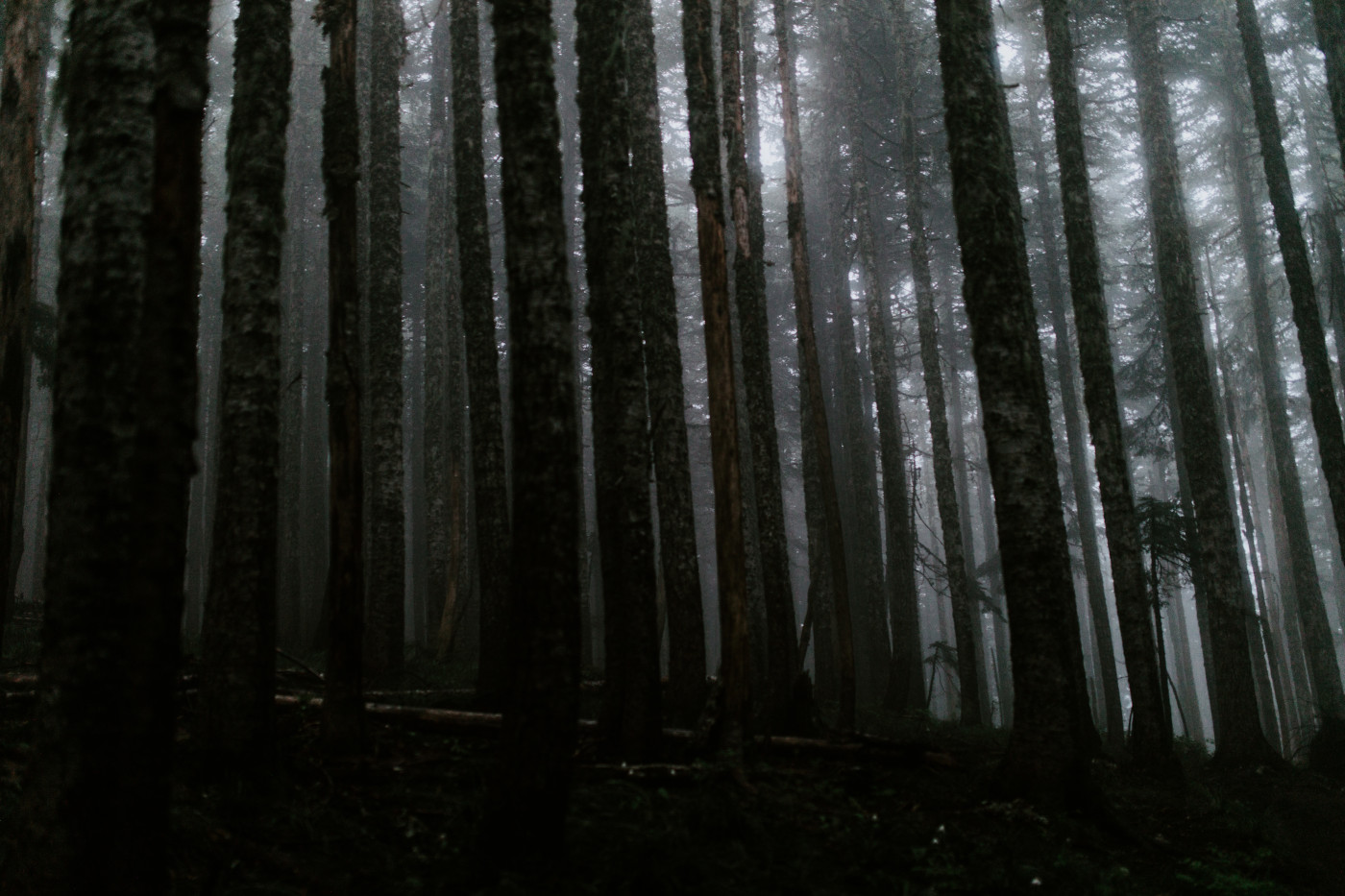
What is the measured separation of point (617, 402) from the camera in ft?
25.3

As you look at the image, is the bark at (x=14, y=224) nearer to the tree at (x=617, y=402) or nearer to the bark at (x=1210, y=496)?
the tree at (x=617, y=402)

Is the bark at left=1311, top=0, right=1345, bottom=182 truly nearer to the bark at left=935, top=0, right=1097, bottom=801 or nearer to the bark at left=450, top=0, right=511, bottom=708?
the bark at left=935, top=0, right=1097, bottom=801

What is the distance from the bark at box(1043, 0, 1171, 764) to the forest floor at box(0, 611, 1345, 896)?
2.29 meters

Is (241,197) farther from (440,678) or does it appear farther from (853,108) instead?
(853,108)

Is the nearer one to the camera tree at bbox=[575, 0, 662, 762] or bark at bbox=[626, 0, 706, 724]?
tree at bbox=[575, 0, 662, 762]

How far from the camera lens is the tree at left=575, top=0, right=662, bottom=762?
6930 millimetres

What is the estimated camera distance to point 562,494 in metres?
4.59

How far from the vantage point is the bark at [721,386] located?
24.4 feet

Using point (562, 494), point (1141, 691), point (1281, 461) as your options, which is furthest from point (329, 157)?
point (1281, 461)

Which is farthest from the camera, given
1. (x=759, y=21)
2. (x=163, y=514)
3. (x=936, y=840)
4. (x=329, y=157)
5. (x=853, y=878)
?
(x=759, y=21)

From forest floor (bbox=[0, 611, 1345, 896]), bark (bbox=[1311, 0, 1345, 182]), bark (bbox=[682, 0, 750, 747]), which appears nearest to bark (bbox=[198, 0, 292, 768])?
forest floor (bbox=[0, 611, 1345, 896])

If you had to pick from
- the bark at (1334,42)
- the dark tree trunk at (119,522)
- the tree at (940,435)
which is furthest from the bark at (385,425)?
the bark at (1334,42)

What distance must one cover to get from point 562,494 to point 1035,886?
12.7ft

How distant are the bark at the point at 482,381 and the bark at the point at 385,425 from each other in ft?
5.00
